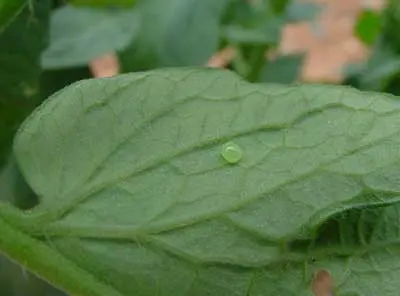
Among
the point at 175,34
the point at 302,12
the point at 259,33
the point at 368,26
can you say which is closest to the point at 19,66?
the point at 175,34

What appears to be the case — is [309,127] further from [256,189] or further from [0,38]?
[0,38]

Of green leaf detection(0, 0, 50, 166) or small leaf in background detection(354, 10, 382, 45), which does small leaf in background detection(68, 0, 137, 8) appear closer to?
green leaf detection(0, 0, 50, 166)

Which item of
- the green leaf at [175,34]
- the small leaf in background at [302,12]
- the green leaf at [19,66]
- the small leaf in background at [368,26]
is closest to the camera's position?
the green leaf at [19,66]

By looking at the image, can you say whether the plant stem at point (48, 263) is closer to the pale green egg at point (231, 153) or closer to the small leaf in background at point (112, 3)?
the pale green egg at point (231, 153)

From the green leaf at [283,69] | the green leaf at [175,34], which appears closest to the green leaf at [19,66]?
the green leaf at [175,34]

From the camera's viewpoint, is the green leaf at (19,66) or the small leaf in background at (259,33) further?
the small leaf in background at (259,33)

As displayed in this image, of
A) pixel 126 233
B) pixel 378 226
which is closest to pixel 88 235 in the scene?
pixel 126 233
